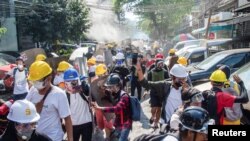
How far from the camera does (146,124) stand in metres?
8.34

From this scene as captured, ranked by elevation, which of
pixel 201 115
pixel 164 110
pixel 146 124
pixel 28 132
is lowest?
pixel 146 124

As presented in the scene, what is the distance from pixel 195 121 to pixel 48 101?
1999 mm

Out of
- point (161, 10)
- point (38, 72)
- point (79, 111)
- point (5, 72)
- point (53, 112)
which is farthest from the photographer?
point (161, 10)

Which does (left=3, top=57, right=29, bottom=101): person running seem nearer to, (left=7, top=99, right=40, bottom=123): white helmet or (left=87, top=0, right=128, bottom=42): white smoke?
(left=7, top=99, right=40, bottom=123): white helmet

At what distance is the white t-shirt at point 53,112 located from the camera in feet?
12.8

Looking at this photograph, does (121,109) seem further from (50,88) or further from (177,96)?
(50,88)

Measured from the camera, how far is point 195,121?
93.7 inches

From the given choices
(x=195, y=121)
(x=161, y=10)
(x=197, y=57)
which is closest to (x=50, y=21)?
(x=197, y=57)

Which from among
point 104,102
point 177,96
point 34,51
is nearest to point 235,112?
point 177,96

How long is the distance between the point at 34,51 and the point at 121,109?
5.06 meters

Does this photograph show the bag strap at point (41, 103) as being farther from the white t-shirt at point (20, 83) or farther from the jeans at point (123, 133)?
the white t-shirt at point (20, 83)

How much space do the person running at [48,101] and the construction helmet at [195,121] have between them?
1.82 metres

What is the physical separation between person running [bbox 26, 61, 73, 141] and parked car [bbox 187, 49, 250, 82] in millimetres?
6169

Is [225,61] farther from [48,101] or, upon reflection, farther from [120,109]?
[48,101]
